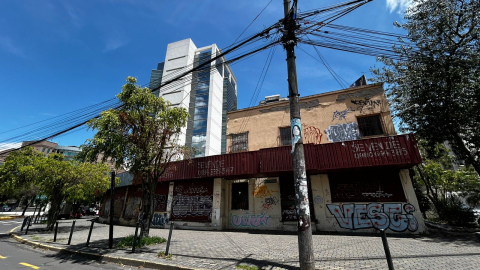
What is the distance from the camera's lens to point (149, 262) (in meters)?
5.83

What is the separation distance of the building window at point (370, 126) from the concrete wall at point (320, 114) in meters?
0.26

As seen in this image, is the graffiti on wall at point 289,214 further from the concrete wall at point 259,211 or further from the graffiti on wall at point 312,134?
the graffiti on wall at point 312,134

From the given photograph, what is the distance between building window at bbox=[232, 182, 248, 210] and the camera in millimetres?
13297

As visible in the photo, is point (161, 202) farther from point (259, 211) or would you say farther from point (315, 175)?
point (315, 175)

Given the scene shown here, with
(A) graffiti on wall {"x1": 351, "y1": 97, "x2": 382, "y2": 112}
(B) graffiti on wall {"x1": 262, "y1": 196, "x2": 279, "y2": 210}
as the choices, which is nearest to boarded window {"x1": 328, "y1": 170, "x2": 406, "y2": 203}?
(B) graffiti on wall {"x1": 262, "y1": 196, "x2": 279, "y2": 210}

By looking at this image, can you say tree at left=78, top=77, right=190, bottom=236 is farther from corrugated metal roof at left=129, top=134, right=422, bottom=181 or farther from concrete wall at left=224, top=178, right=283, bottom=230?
concrete wall at left=224, top=178, right=283, bottom=230

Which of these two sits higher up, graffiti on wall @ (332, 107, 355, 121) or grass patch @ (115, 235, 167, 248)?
graffiti on wall @ (332, 107, 355, 121)

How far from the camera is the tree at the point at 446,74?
34.5 ft

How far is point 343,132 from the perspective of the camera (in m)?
12.6

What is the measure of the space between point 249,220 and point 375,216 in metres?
6.77

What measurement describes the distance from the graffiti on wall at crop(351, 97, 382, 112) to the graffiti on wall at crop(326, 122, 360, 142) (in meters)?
1.16

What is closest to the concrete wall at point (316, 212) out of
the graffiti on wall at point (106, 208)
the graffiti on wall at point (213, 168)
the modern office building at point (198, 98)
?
the graffiti on wall at point (213, 168)

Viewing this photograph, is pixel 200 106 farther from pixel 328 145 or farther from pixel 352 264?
pixel 352 264

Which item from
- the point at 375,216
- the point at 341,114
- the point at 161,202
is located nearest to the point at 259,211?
the point at 375,216
